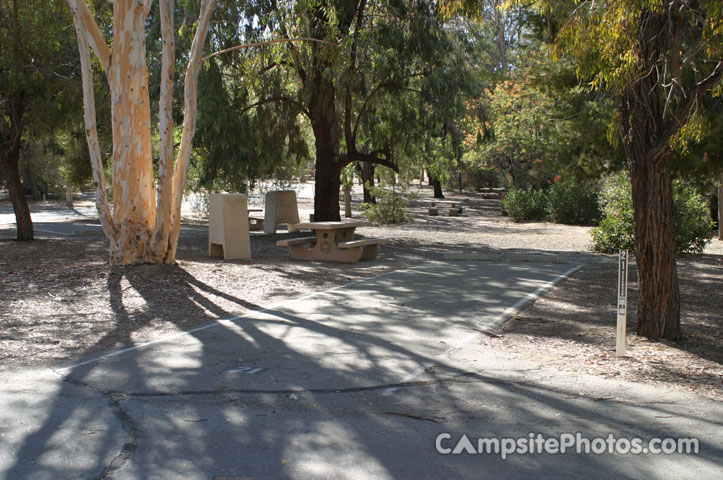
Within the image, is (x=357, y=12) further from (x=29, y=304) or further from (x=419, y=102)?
(x=29, y=304)

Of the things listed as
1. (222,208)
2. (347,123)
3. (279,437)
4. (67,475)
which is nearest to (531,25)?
(347,123)

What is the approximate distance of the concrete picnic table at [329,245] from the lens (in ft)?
45.0

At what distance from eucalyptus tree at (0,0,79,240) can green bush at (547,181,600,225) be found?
58.5 ft

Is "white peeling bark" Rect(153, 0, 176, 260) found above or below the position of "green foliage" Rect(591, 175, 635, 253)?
above

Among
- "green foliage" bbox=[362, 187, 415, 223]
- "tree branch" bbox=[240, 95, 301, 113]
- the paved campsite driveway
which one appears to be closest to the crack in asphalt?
the paved campsite driveway

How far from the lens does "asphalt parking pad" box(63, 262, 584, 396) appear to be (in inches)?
229

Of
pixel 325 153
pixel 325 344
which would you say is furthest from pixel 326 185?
pixel 325 344

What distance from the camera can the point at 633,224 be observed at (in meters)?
16.6

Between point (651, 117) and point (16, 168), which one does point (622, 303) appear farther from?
point (16, 168)

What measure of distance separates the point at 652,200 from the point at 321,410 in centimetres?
420

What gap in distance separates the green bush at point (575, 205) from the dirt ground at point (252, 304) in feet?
33.1

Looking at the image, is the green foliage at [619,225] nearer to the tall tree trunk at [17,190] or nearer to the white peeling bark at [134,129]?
the white peeling bark at [134,129]

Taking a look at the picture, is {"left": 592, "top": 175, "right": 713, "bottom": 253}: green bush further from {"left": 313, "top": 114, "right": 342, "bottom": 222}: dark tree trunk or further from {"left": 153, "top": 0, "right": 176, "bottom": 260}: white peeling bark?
{"left": 153, "top": 0, "right": 176, "bottom": 260}: white peeling bark

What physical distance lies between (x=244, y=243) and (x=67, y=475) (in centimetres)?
1029
